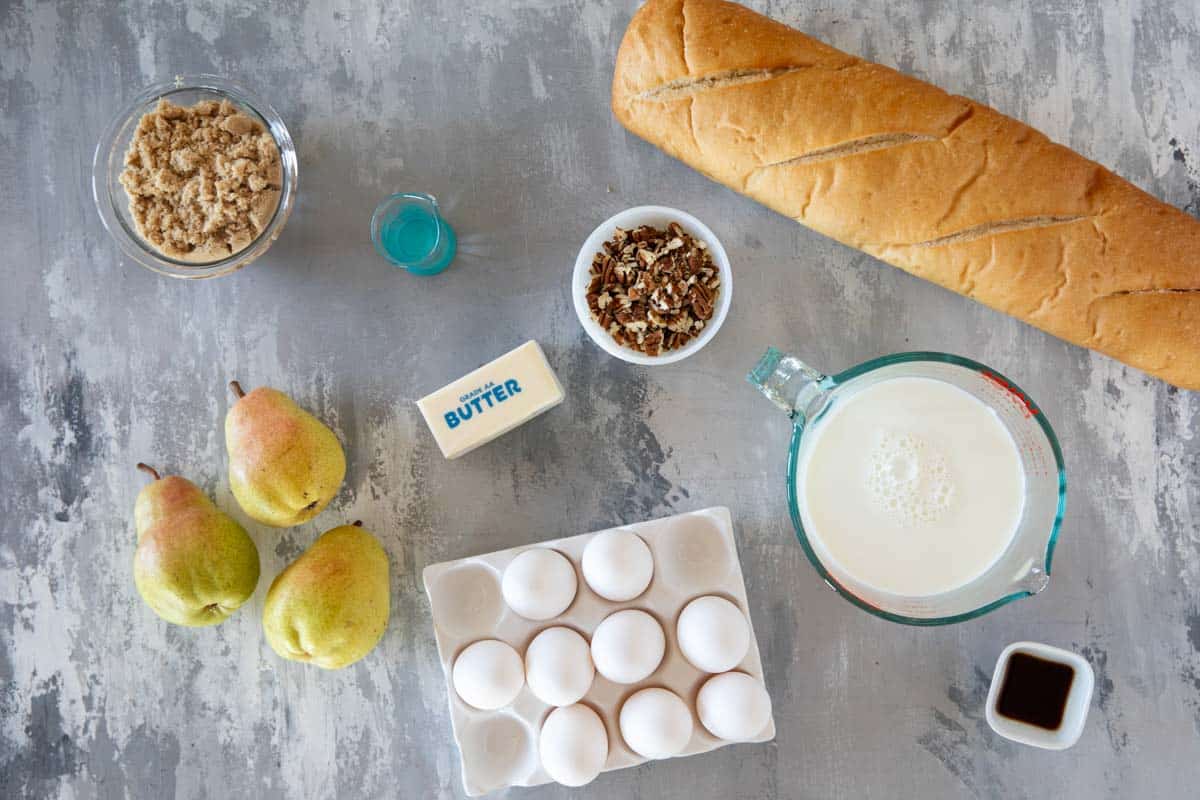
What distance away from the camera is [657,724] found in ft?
3.83

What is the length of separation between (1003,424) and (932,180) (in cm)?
38

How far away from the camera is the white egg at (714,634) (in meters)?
1.18

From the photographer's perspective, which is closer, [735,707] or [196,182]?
[735,707]

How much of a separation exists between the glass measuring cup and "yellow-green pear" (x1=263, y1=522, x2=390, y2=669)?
65cm

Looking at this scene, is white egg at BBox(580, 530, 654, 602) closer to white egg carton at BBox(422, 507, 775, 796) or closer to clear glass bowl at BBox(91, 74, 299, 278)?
white egg carton at BBox(422, 507, 775, 796)

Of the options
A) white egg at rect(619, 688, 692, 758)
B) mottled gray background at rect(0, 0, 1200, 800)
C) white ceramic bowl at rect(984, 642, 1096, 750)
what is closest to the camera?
white egg at rect(619, 688, 692, 758)

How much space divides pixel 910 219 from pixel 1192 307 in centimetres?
42

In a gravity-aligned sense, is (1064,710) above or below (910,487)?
below

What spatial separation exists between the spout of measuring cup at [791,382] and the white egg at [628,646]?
0.38 metres

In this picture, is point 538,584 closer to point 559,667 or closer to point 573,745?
point 559,667

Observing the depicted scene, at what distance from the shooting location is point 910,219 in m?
1.23

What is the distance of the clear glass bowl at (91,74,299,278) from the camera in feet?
4.36

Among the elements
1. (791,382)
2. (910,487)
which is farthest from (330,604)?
(910,487)

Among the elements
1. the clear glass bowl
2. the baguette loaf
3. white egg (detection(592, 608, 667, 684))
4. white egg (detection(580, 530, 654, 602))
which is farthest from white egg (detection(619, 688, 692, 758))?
the clear glass bowl
